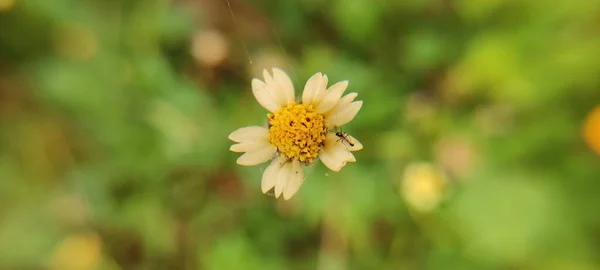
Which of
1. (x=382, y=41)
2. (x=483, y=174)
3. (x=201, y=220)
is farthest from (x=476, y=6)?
(x=201, y=220)

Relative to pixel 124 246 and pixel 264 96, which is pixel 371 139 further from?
pixel 124 246

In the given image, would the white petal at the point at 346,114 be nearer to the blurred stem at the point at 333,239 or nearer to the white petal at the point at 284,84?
the white petal at the point at 284,84

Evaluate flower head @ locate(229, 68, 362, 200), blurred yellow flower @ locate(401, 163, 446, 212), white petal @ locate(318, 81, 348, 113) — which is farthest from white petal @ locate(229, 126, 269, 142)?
blurred yellow flower @ locate(401, 163, 446, 212)

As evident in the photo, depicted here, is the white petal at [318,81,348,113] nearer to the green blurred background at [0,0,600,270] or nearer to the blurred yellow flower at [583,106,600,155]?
the green blurred background at [0,0,600,270]

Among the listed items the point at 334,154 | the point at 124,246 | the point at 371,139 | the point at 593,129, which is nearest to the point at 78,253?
the point at 124,246

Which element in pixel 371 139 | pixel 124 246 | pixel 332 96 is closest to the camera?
pixel 332 96

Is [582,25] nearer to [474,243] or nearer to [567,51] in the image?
[567,51]

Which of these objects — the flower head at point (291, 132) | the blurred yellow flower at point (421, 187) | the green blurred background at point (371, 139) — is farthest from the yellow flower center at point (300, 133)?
the blurred yellow flower at point (421, 187)
